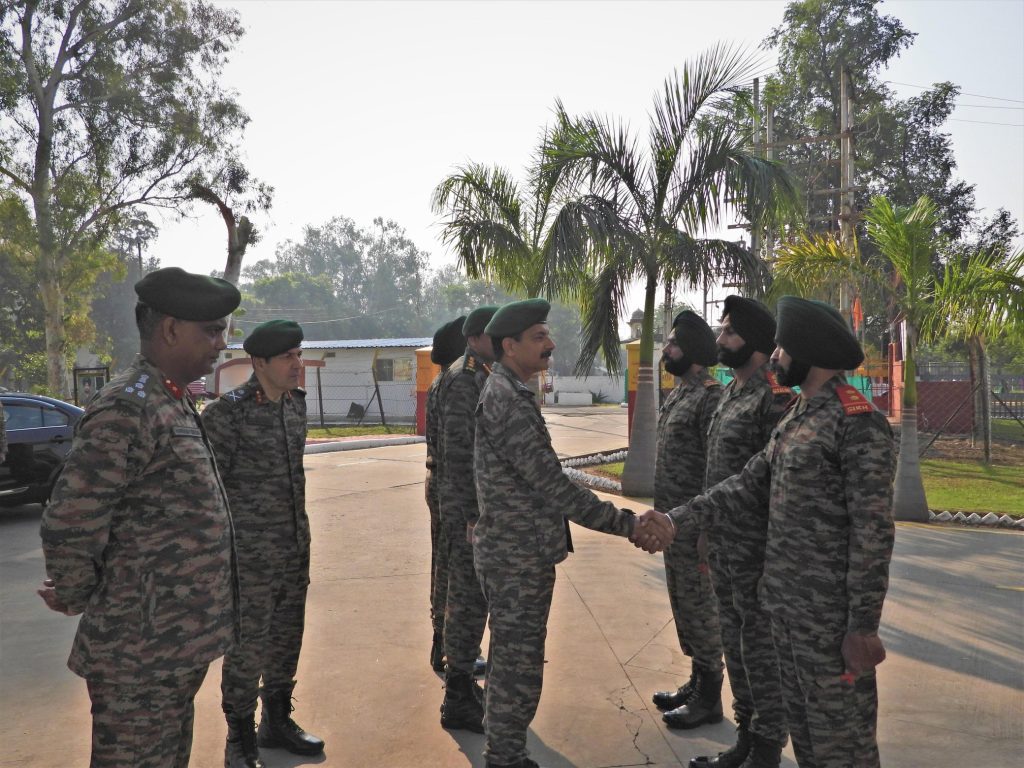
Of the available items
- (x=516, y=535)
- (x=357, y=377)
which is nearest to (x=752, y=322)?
(x=516, y=535)

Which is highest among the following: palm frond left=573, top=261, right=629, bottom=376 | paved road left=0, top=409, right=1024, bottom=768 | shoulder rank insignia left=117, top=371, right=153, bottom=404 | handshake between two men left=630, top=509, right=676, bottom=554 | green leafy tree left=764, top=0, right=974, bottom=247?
green leafy tree left=764, top=0, right=974, bottom=247

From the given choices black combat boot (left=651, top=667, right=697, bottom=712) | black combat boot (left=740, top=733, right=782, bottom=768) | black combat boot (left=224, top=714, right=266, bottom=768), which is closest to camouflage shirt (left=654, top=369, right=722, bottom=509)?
black combat boot (left=651, top=667, right=697, bottom=712)

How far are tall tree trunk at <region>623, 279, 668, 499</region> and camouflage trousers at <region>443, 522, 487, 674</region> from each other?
20.2 feet

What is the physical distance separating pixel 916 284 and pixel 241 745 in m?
8.12

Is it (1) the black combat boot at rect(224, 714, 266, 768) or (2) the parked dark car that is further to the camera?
(2) the parked dark car

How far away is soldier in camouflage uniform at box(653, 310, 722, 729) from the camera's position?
372 cm

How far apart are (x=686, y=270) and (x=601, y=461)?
18.2ft

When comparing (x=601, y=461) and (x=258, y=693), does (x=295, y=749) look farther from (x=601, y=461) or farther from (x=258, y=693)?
(x=601, y=461)

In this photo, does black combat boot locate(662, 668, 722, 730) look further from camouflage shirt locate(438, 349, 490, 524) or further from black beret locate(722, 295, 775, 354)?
black beret locate(722, 295, 775, 354)

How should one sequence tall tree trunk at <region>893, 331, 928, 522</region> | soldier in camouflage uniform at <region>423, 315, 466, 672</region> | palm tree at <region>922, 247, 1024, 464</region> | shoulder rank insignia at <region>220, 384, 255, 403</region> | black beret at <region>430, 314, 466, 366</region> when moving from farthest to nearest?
1. tall tree trunk at <region>893, 331, 928, 522</region>
2. palm tree at <region>922, 247, 1024, 464</region>
3. black beret at <region>430, 314, 466, 366</region>
4. soldier in camouflage uniform at <region>423, 315, 466, 672</region>
5. shoulder rank insignia at <region>220, 384, 255, 403</region>

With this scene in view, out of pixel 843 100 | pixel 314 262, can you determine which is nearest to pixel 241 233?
pixel 843 100

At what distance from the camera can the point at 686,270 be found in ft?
30.4

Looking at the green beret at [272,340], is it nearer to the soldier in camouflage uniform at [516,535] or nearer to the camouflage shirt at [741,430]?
the soldier in camouflage uniform at [516,535]

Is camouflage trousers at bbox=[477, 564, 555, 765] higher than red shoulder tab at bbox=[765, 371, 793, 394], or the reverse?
red shoulder tab at bbox=[765, 371, 793, 394]
